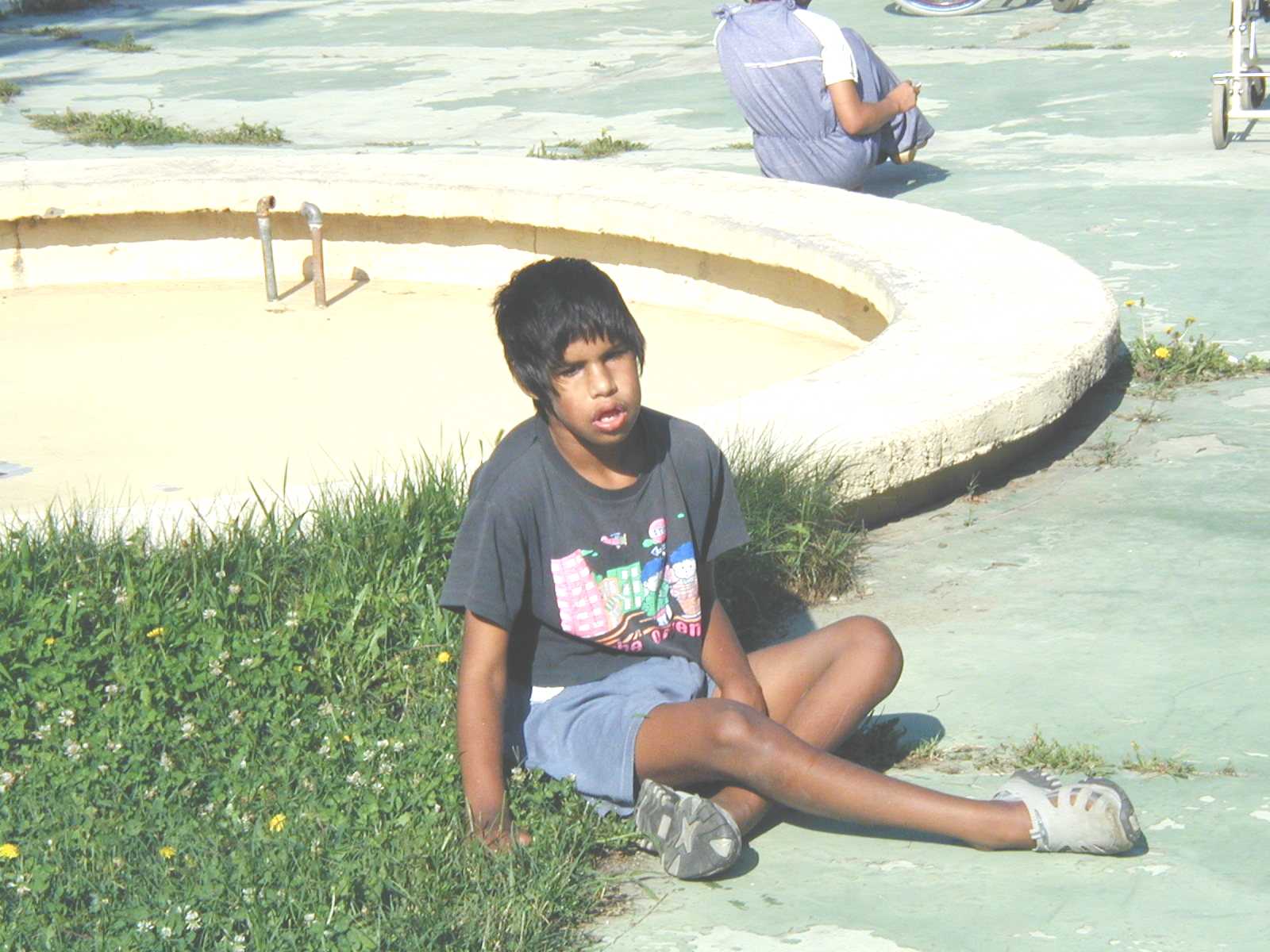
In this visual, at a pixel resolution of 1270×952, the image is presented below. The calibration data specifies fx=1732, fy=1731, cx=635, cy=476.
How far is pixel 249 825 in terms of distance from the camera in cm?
271

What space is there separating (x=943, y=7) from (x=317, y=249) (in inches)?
316

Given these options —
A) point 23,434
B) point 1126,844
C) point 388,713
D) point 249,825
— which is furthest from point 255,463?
point 1126,844

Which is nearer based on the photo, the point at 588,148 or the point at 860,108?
the point at 860,108

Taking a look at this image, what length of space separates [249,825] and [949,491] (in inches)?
83.7

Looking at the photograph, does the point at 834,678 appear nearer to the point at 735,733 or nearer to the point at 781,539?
the point at 735,733

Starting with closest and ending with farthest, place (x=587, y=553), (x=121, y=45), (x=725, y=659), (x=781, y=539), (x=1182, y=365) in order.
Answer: (x=587, y=553)
(x=725, y=659)
(x=781, y=539)
(x=1182, y=365)
(x=121, y=45)

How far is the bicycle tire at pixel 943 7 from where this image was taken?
1338cm

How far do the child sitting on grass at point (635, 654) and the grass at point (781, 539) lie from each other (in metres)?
0.58

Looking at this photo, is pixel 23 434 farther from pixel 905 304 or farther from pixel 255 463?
pixel 905 304

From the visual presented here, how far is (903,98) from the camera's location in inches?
289

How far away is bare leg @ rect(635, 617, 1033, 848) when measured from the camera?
266 centimetres

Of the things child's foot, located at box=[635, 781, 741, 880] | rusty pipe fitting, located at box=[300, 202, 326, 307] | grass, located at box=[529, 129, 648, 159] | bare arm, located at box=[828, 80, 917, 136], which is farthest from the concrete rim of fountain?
grass, located at box=[529, 129, 648, 159]

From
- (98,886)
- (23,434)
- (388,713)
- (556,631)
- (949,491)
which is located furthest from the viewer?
(23,434)

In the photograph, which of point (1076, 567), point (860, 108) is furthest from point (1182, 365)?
point (860, 108)
